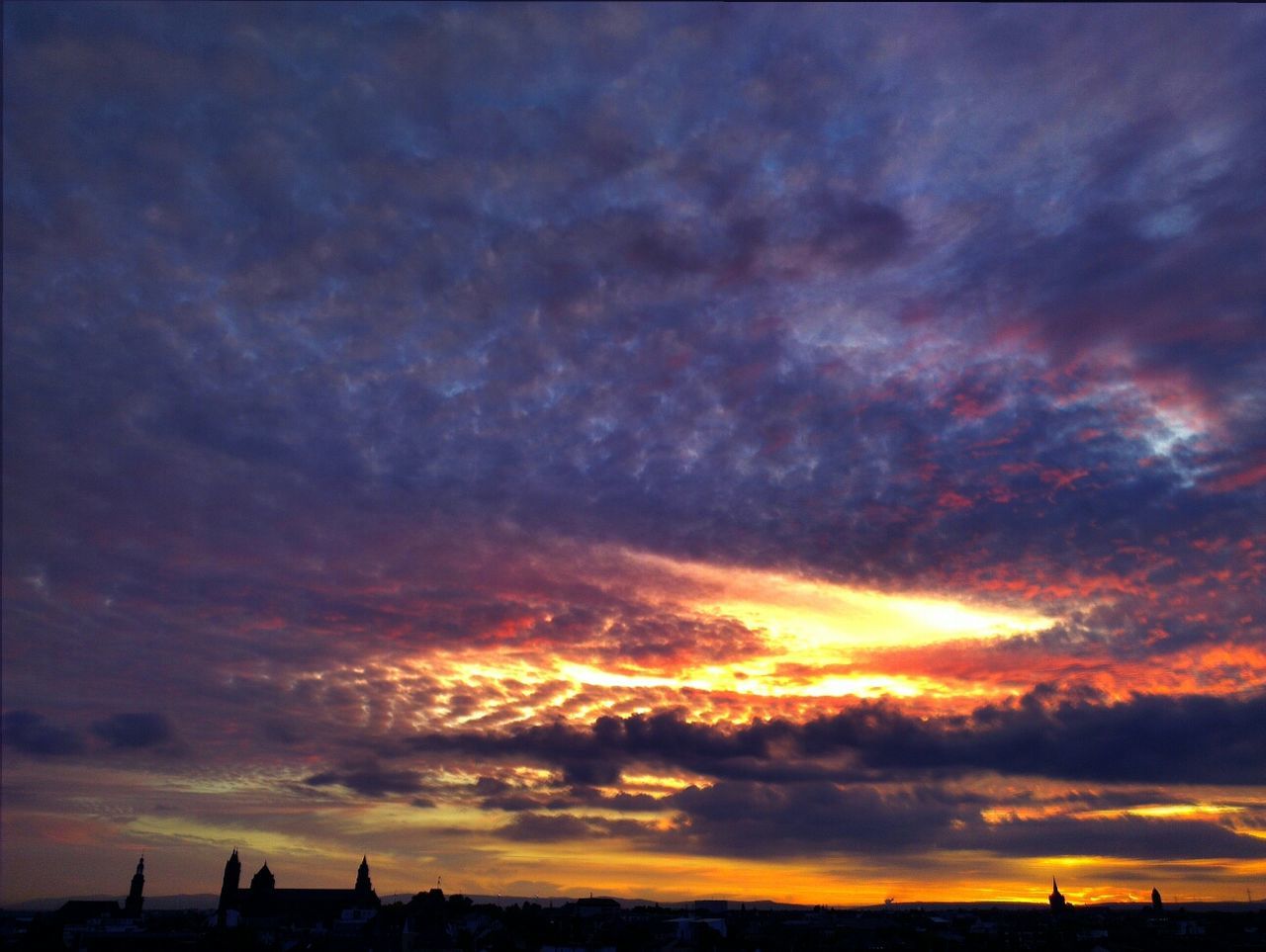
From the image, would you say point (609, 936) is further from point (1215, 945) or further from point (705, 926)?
point (1215, 945)

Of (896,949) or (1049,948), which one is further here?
(1049,948)

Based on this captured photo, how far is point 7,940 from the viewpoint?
198m

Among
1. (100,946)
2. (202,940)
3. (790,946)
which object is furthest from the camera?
(202,940)

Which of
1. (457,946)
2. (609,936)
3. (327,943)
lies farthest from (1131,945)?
(327,943)

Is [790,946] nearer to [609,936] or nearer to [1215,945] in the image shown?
[609,936]

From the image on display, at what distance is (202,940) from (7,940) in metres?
43.0

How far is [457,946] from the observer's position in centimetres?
17638

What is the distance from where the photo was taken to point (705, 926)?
196250 mm

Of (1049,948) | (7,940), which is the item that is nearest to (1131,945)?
(1049,948)

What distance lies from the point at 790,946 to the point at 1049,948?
196ft

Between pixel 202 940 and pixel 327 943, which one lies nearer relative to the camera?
pixel 327 943

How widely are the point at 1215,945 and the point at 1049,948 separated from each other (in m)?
32.1

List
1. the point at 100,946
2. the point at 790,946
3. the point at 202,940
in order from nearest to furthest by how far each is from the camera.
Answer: the point at 100,946
the point at 790,946
the point at 202,940

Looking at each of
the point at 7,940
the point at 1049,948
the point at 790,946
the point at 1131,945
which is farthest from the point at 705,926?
the point at 7,940
